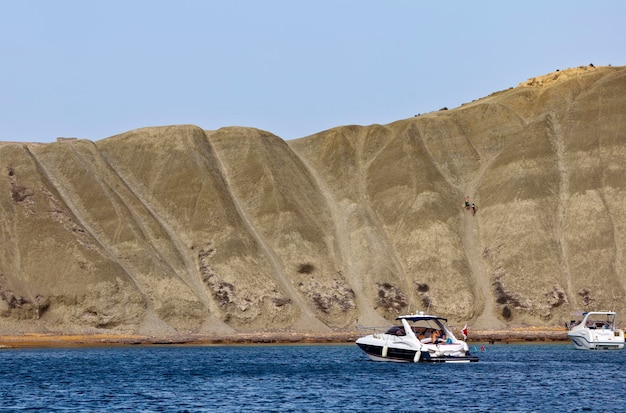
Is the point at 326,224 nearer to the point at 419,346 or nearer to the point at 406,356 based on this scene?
the point at 406,356

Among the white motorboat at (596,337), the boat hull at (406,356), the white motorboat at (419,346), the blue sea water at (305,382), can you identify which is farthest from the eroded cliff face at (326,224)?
the white motorboat at (419,346)

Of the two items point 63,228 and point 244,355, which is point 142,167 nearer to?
point 63,228

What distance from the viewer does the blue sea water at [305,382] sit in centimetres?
5194

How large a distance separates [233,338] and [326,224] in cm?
3235

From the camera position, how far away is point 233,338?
114 meters

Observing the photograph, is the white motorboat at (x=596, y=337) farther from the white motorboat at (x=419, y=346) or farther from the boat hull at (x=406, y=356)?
the white motorboat at (x=419, y=346)

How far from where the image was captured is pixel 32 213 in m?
127

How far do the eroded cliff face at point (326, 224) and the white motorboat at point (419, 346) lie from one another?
44.9m

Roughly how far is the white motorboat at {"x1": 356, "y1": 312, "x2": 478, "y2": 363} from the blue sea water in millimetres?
885

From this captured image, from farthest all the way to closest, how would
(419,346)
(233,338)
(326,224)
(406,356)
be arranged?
(326,224), (233,338), (406,356), (419,346)

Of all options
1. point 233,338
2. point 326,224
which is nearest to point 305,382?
point 233,338

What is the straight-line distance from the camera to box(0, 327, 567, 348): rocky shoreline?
10899cm

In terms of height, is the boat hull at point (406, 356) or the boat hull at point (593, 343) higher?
the boat hull at point (593, 343)

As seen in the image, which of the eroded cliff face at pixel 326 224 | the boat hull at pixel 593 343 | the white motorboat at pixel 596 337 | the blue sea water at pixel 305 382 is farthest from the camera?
the eroded cliff face at pixel 326 224
